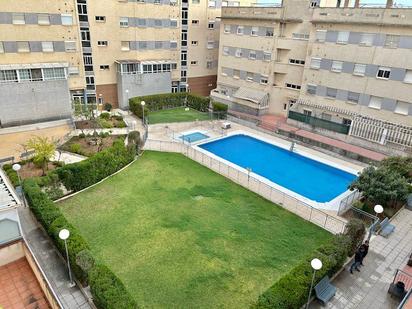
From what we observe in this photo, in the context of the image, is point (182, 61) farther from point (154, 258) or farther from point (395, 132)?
point (154, 258)

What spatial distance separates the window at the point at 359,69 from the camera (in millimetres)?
30347

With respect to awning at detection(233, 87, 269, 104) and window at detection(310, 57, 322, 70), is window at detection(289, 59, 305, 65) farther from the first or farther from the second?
awning at detection(233, 87, 269, 104)

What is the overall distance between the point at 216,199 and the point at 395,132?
18139 mm

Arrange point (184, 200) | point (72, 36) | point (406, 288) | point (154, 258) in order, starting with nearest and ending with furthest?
point (406, 288) → point (154, 258) → point (184, 200) → point (72, 36)

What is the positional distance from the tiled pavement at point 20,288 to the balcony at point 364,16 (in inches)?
1275

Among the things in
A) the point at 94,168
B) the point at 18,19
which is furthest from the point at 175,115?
the point at 18,19

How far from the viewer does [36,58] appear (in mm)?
33188

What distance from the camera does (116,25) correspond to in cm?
3734

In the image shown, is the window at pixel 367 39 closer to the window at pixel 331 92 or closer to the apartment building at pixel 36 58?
the window at pixel 331 92

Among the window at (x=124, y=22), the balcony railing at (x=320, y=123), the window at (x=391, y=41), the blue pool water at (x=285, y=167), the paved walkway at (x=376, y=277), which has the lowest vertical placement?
the blue pool water at (x=285, y=167)

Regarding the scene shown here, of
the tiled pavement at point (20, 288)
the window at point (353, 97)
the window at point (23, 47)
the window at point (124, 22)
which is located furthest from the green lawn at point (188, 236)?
the window at point (124, 22)

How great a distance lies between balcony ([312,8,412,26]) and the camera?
1062 inches

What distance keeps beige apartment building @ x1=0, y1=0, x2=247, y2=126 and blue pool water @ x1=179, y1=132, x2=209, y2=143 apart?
11537mm

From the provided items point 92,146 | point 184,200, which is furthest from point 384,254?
point 92,146
